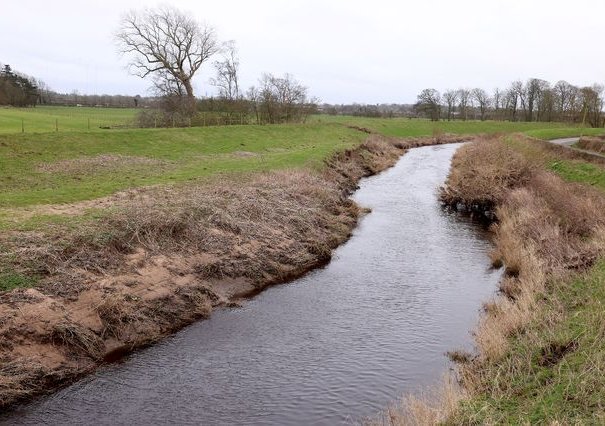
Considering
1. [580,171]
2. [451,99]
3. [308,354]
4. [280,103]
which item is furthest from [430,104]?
[308,354]

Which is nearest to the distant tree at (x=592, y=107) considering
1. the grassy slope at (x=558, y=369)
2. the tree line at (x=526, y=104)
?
the tree line at (x=526, y=104)

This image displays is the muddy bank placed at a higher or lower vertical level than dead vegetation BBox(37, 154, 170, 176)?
lower

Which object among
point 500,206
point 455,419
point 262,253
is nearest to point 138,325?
point 262,253

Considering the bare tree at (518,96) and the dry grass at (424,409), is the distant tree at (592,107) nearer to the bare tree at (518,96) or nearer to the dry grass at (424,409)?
the bare tree at (518,96)

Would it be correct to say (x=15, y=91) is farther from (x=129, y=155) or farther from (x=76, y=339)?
(x=76, y=339)

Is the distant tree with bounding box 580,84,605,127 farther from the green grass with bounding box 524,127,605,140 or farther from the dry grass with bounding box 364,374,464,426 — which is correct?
the dry grass with bounding box 364,374,464,426

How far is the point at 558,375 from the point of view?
874 centimetres

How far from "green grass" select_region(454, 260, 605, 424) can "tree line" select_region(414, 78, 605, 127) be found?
76.1 metres

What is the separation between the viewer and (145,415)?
31.4 ft

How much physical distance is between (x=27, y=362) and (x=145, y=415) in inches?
118

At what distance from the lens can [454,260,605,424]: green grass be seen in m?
7.62

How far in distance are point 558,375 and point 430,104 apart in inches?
3976

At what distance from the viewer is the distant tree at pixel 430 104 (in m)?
103

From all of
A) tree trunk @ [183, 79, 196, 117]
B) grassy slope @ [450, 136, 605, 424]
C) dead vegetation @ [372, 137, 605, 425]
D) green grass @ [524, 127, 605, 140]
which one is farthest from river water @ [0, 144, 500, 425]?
green grass @ [524, 127, 605, 140]
